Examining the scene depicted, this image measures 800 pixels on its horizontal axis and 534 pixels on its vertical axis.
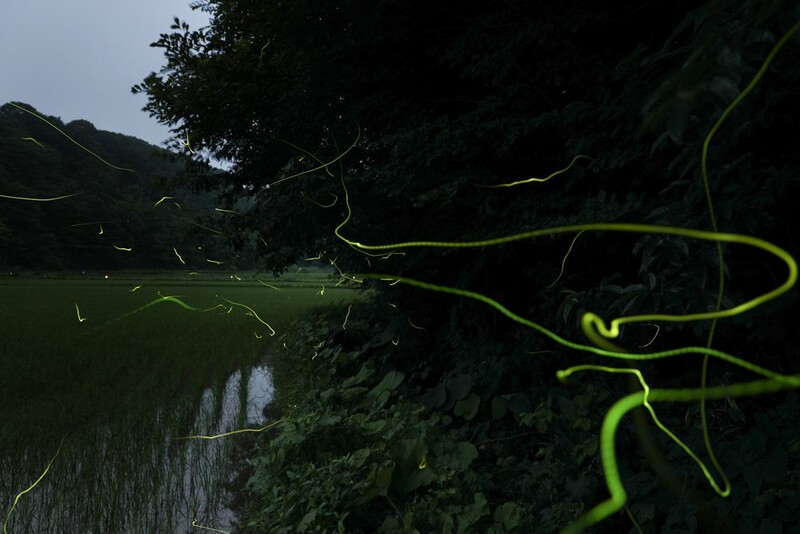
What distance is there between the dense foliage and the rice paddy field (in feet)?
2.51

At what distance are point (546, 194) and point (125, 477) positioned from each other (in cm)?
347

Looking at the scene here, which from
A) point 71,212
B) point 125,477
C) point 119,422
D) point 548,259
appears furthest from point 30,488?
point 71,212

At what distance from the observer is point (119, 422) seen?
4.87 metres

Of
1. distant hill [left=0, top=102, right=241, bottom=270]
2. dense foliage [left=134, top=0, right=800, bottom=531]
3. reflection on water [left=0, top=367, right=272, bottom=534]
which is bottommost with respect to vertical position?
reflection on water [left=0, top=367, right=272, bottom=534]

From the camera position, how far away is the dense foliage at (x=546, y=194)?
2264 mm

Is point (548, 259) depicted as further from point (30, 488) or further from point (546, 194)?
point (30, 488)

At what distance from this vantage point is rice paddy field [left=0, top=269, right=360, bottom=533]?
128 inches

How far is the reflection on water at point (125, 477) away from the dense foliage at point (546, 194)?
56cm

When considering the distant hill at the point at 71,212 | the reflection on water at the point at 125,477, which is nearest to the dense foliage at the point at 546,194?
the reflection on water at the point at 125,477

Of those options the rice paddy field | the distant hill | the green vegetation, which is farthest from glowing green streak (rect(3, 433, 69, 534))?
the distant hill

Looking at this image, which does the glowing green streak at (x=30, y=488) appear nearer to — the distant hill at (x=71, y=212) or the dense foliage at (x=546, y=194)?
the dense foliage at (x=546, y=194)

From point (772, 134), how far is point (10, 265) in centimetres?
5009

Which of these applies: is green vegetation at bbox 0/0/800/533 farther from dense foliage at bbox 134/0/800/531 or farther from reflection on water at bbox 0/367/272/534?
reflection on water at bbox 0/367/272/534

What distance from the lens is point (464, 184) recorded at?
3861 millimetres
